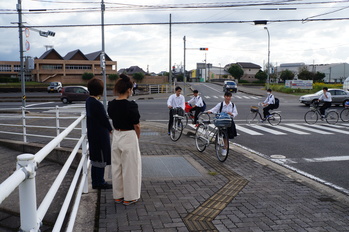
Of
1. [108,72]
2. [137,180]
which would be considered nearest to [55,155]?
[137,180]

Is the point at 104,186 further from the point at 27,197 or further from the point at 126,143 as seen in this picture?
the point at 27,197

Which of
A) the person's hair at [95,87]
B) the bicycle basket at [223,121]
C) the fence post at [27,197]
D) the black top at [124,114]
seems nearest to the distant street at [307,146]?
the bicycle basket at [223,121]

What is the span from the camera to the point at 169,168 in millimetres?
6793

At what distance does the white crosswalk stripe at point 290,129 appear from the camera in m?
13.5

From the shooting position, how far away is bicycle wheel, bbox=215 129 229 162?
7.59m

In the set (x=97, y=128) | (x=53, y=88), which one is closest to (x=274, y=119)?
(x=97, y=128)

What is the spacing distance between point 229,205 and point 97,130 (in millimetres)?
2279

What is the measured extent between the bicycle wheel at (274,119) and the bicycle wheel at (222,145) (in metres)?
8.66

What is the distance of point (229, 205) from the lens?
15.5 ft

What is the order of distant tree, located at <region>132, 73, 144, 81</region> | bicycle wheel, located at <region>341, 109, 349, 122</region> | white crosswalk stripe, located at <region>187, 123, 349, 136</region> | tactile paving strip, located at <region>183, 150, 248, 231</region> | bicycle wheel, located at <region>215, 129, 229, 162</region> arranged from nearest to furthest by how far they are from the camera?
tactile paving strip, located at <region>183, 150, 248, 231</region> → bicycle wheel, located at <region>215, 129, 229, 162</region> → white crosswalk stripe, located at <region>187, 123, 349, 136</region> → bicycle wheel, located at <region>341, 109, 349, 122</region> → distant tree, located at <region>132, 73, 144, 81</region>

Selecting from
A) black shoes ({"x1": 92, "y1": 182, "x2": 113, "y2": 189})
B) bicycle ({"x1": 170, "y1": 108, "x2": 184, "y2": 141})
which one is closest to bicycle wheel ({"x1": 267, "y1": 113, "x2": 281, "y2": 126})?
bicycle ({"x1": 170, "y1": 108, "x2": 184, "y2": 141})

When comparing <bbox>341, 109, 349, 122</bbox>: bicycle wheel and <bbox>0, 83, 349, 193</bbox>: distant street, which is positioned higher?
<bbox>341, 109, 349, 122</bbox>: bicycle wheel

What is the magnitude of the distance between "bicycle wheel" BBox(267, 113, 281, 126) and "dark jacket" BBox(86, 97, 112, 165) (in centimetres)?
1231

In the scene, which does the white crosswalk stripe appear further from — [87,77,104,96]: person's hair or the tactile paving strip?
[87,77,104,96]: person's hair
